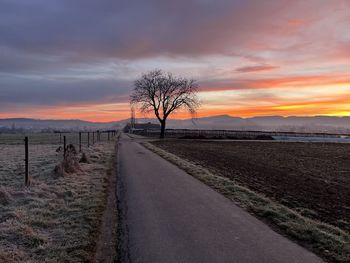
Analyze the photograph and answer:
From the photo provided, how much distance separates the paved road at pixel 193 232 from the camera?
5877 millimetres

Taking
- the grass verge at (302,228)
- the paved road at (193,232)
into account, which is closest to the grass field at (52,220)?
the paved road at (193,232)

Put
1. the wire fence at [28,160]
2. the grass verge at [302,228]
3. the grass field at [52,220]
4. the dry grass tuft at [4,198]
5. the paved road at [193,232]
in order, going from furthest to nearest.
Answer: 1. the wire fence at [28,160]
2. the dry grass tuft at [4,198]
3. the grass verge at [302,228]
4. the grass field at [52,220]
5. the paved road at [193,232]

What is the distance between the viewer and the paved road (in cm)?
588

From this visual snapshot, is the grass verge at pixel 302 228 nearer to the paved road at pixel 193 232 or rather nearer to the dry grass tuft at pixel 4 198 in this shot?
the paved road at pixel 193 232

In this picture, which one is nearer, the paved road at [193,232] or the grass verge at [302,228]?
the paved road at [193,232]

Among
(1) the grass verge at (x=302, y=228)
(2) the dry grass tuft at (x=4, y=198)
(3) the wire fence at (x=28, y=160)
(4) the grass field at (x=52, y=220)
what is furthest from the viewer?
(3) the wire fence at (x=28, y=160)

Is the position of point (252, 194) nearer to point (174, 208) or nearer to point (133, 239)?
point (174, 208)

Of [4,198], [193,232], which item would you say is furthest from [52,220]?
[193,232]

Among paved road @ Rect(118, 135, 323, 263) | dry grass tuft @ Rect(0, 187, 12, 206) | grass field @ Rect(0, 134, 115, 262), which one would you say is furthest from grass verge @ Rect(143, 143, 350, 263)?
dry grass tuft @ Rect(0, 187, 12, 206)

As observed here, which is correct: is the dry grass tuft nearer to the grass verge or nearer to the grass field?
the grass field

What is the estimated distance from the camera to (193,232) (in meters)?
7.18

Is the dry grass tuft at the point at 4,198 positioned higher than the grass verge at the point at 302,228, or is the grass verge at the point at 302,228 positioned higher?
the dry grass tuft at the point at 4,198

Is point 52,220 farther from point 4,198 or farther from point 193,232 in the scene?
point 193,232

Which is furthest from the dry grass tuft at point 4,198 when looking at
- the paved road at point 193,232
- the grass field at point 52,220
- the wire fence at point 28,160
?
the paved road at point 193,232
